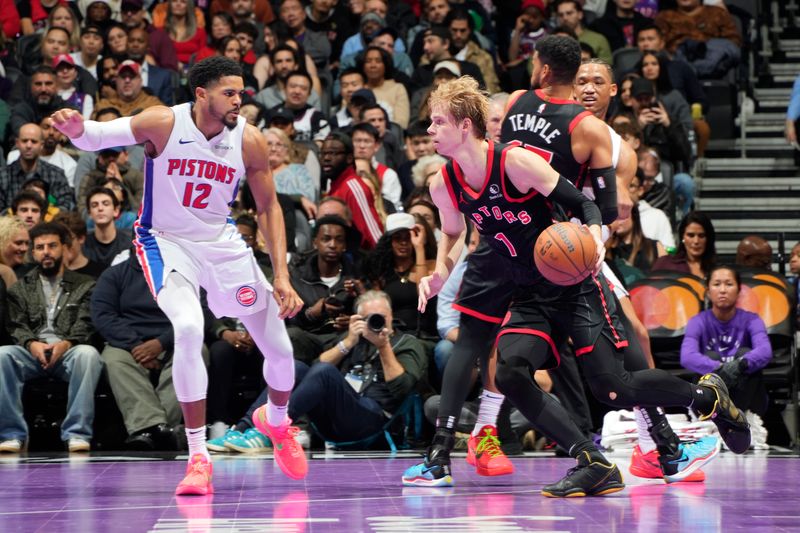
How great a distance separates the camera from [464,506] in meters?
5.32

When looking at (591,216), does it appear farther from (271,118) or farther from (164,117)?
(271,118)

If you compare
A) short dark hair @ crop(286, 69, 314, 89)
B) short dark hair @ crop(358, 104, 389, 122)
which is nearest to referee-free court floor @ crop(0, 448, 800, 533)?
short dark hair @ crop(358, 104, 389, 122)

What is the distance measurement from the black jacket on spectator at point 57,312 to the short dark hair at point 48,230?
0.34 metres

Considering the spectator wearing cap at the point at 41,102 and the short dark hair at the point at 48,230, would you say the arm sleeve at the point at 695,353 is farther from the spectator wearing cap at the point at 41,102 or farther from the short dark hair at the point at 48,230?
the spectator wearing cap at the point at 41,102

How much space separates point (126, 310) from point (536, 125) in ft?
12.8

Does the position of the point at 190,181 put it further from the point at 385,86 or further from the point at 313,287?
the point at 385,86

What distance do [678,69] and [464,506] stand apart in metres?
7.98

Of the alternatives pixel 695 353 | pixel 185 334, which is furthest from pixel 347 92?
pixel 185 334

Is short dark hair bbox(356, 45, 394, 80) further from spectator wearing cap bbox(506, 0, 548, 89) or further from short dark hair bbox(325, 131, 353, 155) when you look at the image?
short dark hair bbox(325, 131, 353, 155)

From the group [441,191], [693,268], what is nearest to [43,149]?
[693,268]

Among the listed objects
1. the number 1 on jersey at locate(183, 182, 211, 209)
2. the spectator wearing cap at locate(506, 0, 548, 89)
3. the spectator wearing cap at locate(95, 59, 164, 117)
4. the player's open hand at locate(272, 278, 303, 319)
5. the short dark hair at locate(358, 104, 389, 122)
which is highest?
the spectator wearing cap at locate(506, 0, 548, 89)

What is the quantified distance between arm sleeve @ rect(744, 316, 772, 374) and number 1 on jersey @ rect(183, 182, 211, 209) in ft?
13.1

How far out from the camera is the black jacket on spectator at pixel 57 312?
29.2 ft

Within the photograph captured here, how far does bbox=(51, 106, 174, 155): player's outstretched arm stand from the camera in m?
5.59
